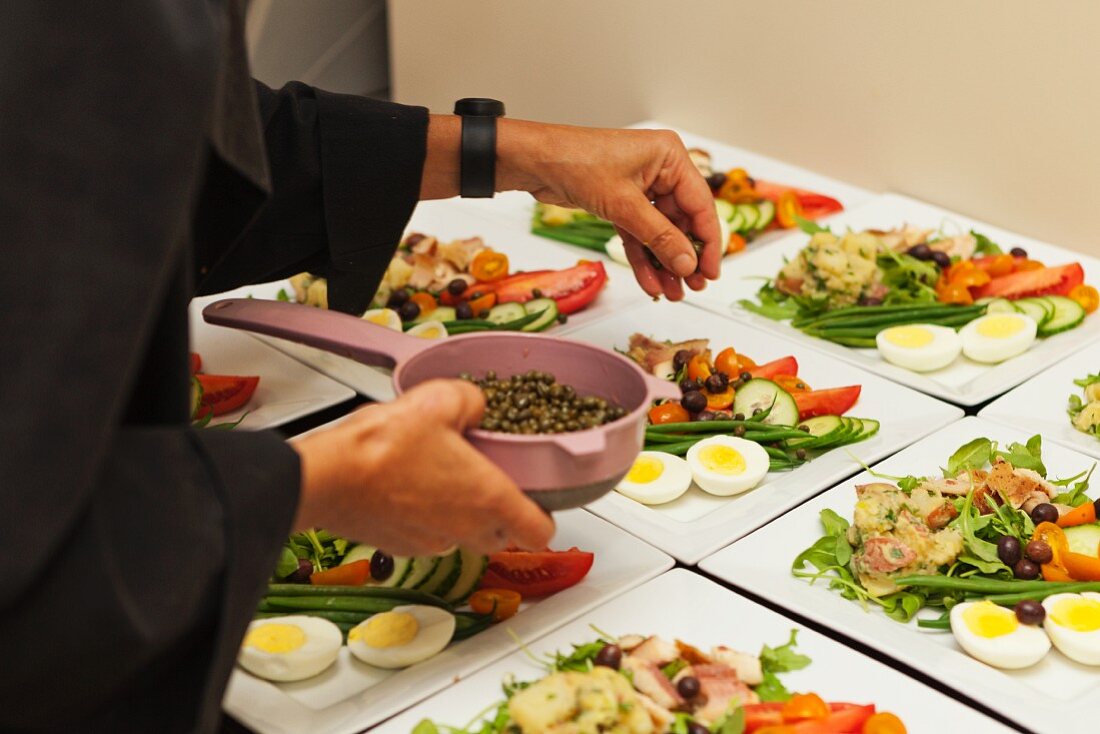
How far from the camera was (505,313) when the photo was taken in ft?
11.2

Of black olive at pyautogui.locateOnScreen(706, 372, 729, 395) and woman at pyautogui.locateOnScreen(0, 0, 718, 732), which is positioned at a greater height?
woman at pyautogui.locateOnScreen(0, 0, 718, 732)

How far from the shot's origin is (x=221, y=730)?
2.04 metres

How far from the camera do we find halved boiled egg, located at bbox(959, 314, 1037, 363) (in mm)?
3197

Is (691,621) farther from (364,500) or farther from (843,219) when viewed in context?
(843,219)

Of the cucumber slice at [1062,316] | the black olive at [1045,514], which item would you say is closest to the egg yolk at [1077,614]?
the black olive at [1045,514]

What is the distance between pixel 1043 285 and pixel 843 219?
69 cm

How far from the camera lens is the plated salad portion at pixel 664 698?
1910 millimetres

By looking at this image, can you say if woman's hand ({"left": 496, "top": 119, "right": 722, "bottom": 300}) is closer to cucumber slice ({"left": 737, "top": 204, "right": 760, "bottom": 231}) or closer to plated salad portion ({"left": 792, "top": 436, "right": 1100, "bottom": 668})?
plated salad portion ({"left": 792, "top": 436, "right": 1100, "bottom": 668})

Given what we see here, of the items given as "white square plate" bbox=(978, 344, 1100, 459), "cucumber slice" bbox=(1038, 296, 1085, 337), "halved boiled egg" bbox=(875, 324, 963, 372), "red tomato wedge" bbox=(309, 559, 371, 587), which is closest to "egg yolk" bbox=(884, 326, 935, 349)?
"halved boiled egg" bbox=(875, 324, 963, 372)

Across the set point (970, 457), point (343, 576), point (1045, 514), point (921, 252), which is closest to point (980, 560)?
point (1045, 514)

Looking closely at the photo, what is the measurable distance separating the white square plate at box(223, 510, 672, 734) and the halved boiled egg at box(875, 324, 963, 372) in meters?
1.07

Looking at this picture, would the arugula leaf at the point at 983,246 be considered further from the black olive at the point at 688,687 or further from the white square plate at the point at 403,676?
the black olive at the point at 688,687

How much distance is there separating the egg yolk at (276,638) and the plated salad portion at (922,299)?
1.69 metres

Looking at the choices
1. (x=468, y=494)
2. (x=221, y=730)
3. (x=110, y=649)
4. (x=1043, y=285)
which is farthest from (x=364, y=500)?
(x=1043, y=285)
